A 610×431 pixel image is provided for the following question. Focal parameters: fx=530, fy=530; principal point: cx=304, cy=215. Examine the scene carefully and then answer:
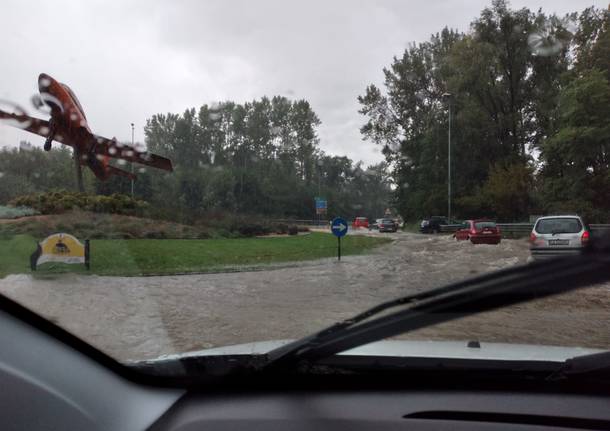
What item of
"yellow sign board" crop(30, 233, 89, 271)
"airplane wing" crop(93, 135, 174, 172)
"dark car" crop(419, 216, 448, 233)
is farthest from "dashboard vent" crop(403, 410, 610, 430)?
"dark car" crop(419, 216, 448, 233)

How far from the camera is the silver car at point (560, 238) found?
1856mm

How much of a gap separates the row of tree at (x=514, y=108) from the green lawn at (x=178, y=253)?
5883mm

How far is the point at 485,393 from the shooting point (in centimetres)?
208

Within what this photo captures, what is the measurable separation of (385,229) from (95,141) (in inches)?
1053

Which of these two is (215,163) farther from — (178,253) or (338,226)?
(338,226)

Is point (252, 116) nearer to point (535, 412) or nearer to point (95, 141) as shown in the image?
point (95, 141)

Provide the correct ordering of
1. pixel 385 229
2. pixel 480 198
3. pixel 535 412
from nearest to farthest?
pixel 535 412 → pixel 480 198 → pixel 385 229

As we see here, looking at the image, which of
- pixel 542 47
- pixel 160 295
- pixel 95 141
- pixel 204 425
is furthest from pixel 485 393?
pixel 542 47

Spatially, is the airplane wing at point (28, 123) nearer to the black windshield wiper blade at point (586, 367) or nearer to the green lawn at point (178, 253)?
the green lawn at point (178, 253)

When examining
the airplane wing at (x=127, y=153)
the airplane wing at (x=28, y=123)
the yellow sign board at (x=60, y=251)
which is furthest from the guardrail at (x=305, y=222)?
the airplane wing at (x=28, y=123)

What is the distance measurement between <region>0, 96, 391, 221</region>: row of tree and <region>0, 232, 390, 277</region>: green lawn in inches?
37.7

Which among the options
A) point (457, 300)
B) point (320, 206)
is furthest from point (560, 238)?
point (320, 206)

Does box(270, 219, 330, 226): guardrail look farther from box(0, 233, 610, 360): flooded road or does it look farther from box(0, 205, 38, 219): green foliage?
box(0, 205, 38, 219): green foliage

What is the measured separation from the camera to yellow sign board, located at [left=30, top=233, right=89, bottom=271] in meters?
6.19
